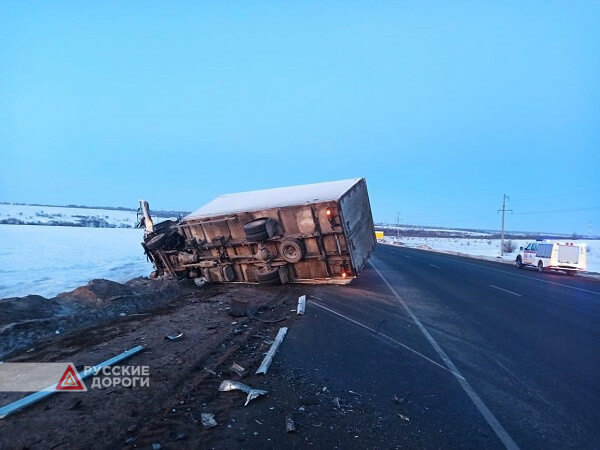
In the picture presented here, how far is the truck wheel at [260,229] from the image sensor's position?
10.9 m

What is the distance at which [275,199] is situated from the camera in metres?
12.2

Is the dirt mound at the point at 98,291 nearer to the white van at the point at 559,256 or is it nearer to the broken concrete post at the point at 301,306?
the broken concrete post at the point at 301,306

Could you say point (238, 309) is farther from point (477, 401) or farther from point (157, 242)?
point (157, 242)

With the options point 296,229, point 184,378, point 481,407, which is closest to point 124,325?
point 184,378

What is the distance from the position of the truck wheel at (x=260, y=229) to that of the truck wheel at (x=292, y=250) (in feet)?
1.84

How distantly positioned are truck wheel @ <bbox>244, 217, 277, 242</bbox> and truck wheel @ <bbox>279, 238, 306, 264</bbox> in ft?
1.84

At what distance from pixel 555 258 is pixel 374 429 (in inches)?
Result: 942

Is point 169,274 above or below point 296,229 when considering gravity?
below

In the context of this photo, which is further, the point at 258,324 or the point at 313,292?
the point at 313,292

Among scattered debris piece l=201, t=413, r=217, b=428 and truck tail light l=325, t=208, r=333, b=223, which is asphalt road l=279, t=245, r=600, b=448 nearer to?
scattered debris piece l=201, t=413, r=217, b=428

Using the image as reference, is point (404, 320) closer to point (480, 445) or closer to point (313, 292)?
point (313, 292)

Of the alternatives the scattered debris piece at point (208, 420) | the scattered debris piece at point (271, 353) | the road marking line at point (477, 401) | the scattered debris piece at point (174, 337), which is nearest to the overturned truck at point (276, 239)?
the scattered debris piece at point (271, 353)

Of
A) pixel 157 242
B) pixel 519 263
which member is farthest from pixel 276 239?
pixel 519 263

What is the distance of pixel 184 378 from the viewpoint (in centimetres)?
481
